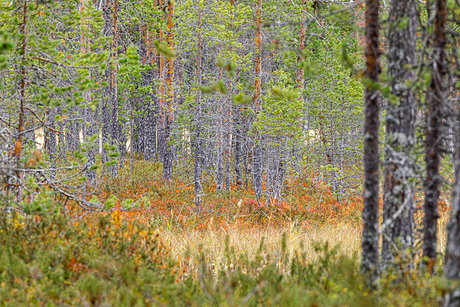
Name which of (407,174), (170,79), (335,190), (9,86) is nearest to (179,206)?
(170,79)

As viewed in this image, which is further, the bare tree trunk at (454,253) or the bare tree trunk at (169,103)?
the bare tree trunk at (169,103)

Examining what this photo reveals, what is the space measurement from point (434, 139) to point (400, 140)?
0.31 metres

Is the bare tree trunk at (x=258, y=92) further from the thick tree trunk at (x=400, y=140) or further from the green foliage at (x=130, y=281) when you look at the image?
the thick tree trunk at (x=400, y=140)

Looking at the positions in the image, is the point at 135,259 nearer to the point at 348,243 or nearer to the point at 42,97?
the point at 42,97

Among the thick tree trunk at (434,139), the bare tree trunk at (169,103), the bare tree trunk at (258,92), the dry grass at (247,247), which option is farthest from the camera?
the bare tree trunk at (169,103)

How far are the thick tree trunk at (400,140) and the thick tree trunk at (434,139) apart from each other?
0.17 metres

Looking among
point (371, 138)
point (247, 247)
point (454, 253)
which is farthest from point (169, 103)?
point (454, 253)

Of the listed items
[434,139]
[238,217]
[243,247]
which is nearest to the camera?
[434,139]

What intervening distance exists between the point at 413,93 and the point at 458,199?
4.63 feet

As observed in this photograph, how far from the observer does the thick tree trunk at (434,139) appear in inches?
140

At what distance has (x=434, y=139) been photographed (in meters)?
3.68

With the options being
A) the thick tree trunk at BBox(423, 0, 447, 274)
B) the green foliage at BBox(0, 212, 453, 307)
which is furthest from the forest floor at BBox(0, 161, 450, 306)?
the thick tree trunk at BBox(423, 0, 447, 274)

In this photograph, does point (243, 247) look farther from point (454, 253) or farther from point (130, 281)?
point (454, 253)

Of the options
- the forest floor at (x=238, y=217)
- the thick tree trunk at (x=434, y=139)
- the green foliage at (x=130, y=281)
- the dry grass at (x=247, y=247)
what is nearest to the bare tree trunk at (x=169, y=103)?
the forest floor at (x=238, y=217)
